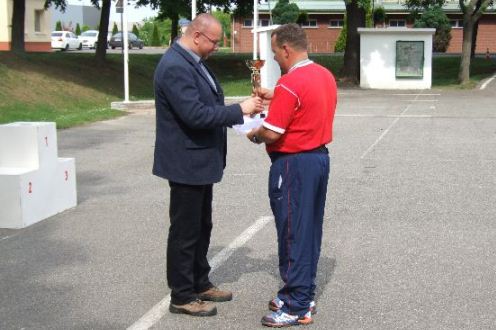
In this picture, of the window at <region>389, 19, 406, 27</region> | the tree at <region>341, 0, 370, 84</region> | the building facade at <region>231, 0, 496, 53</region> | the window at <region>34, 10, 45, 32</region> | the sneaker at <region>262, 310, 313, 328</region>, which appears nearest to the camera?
the sneaker at <region>262, 310, 313, 328</region>

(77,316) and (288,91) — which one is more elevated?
(288,91)

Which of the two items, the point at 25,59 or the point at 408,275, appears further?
the point at 25,59

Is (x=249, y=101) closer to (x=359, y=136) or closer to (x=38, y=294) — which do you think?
(x=38, y=294)

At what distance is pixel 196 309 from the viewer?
529 centimetres

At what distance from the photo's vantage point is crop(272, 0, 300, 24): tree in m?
60.3

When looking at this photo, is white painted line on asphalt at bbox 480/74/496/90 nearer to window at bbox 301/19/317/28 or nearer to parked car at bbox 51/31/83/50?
parked car at bbox 51/31/83/50

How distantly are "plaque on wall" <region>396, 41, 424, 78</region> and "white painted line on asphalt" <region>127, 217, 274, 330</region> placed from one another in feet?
80.8

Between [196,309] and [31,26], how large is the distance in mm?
47594

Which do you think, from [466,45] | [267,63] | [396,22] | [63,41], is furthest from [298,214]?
[396,22]

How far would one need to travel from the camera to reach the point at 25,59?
1111 inches

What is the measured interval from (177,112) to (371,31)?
28.1m

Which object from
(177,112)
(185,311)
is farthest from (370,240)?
(177,112)

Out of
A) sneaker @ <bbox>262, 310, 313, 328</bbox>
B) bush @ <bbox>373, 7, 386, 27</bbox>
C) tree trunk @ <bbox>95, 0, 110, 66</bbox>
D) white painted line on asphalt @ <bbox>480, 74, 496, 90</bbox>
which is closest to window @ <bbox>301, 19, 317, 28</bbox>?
bush @ <bbox>373, 7, 386, 27</bbox>

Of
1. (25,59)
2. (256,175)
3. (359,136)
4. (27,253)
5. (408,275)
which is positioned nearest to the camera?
(408,275)
